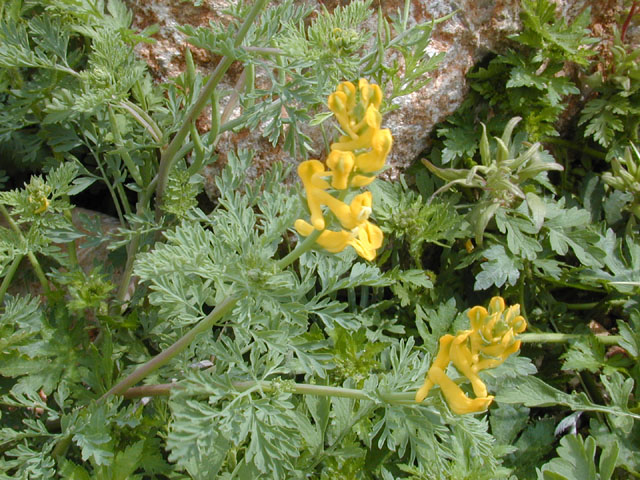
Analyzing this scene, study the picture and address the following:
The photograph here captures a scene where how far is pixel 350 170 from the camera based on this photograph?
1.30 meters

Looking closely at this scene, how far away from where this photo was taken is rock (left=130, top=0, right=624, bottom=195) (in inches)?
107

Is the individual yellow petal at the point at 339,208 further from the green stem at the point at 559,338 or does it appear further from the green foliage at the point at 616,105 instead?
the green foliage at the point at 616,105

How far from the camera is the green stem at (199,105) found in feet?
6.11

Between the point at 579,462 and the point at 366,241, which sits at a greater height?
the point at 366,241

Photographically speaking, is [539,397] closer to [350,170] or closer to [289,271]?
[289,271]

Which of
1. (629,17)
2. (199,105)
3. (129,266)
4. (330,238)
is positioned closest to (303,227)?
(330,238)

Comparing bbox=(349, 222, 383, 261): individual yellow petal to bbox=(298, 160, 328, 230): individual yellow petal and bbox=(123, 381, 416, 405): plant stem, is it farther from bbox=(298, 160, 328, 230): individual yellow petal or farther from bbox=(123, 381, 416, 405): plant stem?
bbox=(123, 381, 416, 405): plant stem

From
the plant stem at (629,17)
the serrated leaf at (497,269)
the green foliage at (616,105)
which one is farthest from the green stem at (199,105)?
the plant stem at (629,17)

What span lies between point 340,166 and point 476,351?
0.68 m

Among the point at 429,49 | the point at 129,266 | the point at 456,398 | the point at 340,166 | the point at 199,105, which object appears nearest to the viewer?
the point at 340,166

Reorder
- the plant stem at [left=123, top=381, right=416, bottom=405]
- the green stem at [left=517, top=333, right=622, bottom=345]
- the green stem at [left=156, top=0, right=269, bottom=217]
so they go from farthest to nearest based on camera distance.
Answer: the green stem at [left=517, top=333, right=622, bottom=345]
the green stem at [left=156, top=0, right=269, bottom=217]
the plant stem at [left=123, top=381, right=416, bottom=405]

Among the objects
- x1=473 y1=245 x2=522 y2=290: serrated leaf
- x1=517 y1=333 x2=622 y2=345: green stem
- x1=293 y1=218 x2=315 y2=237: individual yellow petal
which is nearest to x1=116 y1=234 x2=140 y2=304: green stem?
x1=293 y1=218 x2=315 y2=237: individual yellow petal

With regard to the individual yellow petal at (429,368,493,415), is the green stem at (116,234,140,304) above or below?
below

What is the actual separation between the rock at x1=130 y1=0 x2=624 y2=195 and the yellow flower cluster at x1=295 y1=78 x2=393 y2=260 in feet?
4.85
